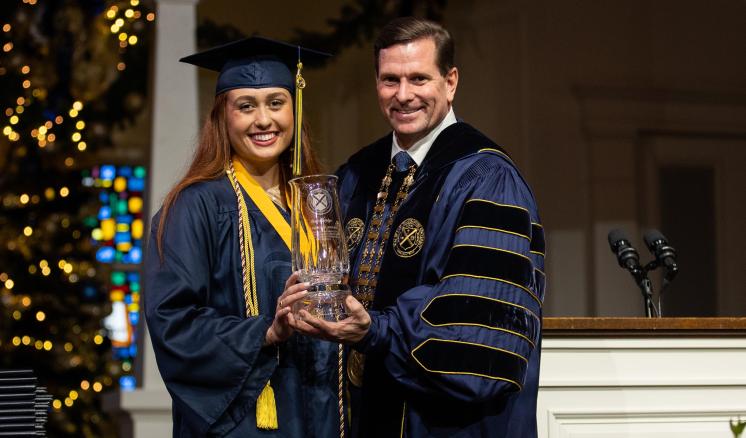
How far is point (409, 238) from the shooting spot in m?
3.89

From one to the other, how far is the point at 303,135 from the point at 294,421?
0.98m

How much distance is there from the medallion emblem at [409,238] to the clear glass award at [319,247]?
35 cm

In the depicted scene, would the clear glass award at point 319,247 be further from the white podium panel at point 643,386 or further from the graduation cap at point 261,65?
the white podium panel at point 643,386

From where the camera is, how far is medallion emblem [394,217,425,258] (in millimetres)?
3869

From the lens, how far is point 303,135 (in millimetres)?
4203

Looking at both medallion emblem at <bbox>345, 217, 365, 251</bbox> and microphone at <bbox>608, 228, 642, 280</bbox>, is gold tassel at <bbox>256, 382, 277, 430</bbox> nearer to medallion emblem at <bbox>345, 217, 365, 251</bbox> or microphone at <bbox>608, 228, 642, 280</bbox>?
medallion emblem at <bbox>345, 217, 365, 251</bbox>

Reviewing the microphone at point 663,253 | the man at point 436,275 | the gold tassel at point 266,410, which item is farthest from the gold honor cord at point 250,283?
the microphone at point 663,253

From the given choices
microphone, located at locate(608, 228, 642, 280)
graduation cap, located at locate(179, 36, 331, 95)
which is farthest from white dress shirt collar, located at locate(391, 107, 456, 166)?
microphone, located at locate(608, 228, 642, 280)

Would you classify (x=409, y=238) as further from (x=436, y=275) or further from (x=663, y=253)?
(x=663, y=253)

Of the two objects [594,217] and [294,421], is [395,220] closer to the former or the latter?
[294,421]

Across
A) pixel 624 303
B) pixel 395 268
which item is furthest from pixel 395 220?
pixel 624 303

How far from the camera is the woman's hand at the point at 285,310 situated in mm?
3498

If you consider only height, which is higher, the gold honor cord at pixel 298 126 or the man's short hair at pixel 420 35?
the man's short hair at pixel 420 35

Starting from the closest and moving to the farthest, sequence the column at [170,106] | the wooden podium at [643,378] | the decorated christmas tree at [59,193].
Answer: the wooden podium at [643,378]
the column at [170,106]
the decorated christmas tree at [59,193]
